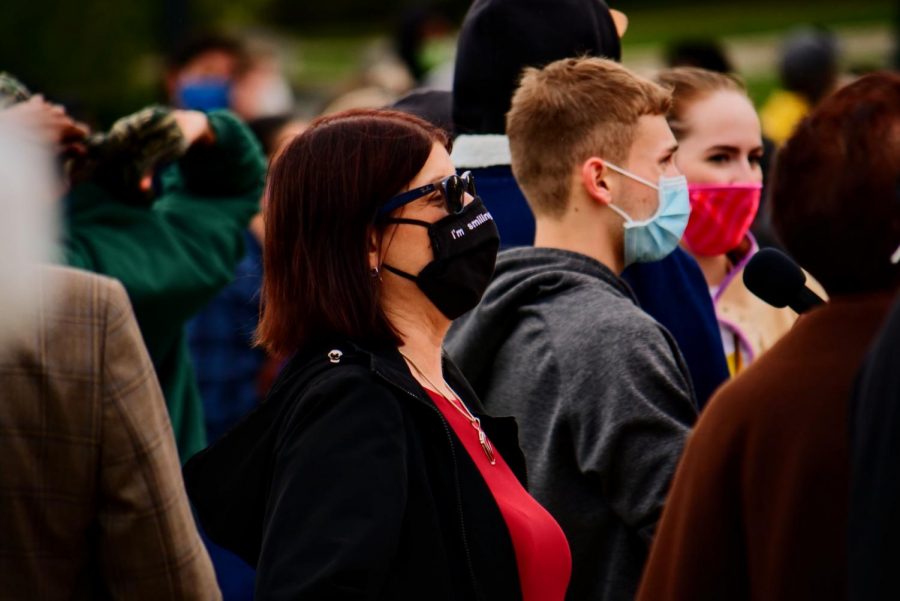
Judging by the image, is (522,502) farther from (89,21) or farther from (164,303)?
(89,21)

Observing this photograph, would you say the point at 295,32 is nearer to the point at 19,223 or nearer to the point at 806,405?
the point at 806,405

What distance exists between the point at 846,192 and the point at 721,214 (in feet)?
7.33

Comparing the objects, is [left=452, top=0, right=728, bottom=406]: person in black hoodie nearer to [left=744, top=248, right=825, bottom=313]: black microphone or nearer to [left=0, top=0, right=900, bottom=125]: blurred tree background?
[left=744, top=248, right=825, bottom=313]: black microphone

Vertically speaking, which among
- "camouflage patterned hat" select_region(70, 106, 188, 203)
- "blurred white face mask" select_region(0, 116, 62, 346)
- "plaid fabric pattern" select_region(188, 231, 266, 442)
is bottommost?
"plaid fabric pattern" select_region(188, 231, 266, 442)

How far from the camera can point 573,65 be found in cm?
397

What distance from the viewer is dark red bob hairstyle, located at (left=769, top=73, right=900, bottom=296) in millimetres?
2324

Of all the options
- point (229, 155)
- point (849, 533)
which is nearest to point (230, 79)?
point (229, 155)

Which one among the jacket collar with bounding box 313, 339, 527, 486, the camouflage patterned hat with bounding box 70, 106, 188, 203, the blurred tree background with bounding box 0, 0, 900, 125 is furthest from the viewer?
the blurred tree background with bounding box 0, 0, 900, 125

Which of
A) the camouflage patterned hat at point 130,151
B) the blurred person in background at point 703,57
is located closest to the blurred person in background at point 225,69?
the blurred person in background at point 703,57

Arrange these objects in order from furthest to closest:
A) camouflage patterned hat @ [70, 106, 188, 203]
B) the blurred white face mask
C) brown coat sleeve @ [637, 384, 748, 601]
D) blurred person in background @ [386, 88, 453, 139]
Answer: blurred person in background @ [386, 88, 453, 139] < camouflage patterned hat @ [70, 106, 188, 203] < brown coat sleeve @ [637, 384, 748, 601] < the blurred white face mask

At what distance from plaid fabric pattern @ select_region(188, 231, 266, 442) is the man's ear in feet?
9.76

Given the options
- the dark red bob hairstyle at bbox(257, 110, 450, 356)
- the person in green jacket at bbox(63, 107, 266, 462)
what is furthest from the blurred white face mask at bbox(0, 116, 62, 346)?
the person in green jacket at bbox(63, 107, 266, 462)

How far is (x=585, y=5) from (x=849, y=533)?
270cm

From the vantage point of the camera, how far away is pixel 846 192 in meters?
2.34
